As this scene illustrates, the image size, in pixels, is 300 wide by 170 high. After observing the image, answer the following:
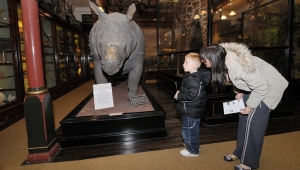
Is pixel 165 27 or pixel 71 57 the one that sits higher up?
pixel 165 27

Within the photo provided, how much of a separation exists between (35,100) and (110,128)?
93 cm

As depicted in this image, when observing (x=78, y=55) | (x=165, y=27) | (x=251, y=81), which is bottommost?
(x=251, y=81)

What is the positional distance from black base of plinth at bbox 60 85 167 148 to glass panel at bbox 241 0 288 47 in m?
3.27

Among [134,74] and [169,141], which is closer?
[169,141]

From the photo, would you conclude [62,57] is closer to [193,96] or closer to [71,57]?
[71,57]

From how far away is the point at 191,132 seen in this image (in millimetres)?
1974

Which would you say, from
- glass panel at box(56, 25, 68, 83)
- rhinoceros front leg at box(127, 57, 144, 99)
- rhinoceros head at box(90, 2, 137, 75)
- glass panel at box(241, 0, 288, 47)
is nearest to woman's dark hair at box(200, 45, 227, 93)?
rhinoceros head at box(90, 2, 137, 75)

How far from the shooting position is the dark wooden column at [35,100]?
6.45ft

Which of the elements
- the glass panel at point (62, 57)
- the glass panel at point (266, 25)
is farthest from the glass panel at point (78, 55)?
the glass panel at point (266, 25)

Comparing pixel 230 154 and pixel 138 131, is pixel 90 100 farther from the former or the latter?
pixel 230 154

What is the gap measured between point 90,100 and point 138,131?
1.25 m

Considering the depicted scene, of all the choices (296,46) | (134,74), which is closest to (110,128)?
(134,74)

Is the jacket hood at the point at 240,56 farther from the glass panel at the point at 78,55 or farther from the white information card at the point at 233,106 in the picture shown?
the glass panel at the point at 78,55

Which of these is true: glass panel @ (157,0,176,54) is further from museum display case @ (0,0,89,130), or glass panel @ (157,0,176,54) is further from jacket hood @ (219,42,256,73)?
jacket hood @ (219,42,256,73)
